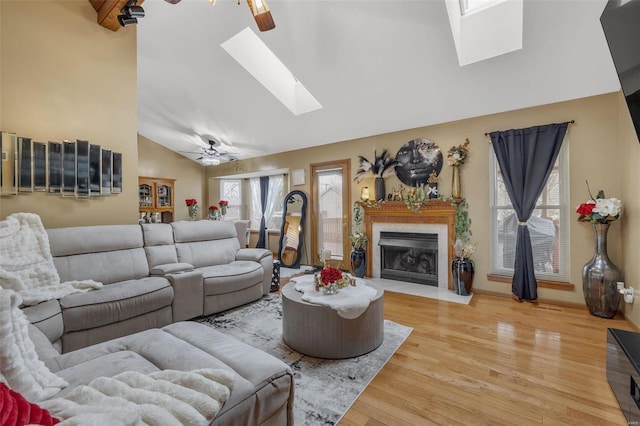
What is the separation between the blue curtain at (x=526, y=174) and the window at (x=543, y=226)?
0.16m

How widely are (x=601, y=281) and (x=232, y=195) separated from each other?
716cm

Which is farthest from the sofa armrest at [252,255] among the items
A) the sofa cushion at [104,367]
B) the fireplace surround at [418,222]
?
the sofa cushion at [104,367]

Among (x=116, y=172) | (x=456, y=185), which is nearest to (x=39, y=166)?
(x=116, y=172)

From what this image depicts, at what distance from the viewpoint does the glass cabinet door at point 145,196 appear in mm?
6149

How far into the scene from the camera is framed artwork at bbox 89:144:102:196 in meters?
2.88

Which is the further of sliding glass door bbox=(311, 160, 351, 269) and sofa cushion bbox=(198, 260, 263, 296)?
sliding glass door bbox=(311, 160, 351, 269)

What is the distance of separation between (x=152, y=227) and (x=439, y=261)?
152 inches

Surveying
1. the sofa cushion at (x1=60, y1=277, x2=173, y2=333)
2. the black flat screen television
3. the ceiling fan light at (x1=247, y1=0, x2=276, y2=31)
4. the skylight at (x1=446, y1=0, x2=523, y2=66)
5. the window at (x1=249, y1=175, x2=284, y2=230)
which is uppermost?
the skylight at (x1=446, y1=0, x2=523, y2=66)

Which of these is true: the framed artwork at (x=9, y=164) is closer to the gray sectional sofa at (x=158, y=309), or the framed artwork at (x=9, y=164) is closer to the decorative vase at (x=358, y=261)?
the gray sectional sofa at (x=158, y=309)

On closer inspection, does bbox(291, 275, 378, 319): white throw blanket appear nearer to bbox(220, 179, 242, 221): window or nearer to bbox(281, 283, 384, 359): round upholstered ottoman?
bbox(281, 283, 384, 359): round upholstered ottoman

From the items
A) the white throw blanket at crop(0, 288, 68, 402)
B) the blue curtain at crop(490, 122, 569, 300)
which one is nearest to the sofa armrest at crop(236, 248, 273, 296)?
the white throw blanket at crop(0, 288, 68, 402)

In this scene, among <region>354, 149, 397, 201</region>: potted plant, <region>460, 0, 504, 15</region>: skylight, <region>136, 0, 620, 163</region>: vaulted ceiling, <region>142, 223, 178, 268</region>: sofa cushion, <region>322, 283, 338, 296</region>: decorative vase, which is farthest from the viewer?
<region>354, 149, 397, 201</region>: potted plant

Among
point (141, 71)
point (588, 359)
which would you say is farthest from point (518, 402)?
point (141, 71)

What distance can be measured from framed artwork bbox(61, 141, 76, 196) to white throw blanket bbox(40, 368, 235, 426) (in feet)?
8.42
